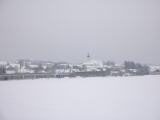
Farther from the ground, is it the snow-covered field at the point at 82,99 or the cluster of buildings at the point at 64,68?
the cluster of buildings at the point at 64,68

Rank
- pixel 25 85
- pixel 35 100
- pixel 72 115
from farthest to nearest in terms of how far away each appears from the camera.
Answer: pixel 25 85
pixel 35 100
pixel 72 115

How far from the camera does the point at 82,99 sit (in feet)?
7.85

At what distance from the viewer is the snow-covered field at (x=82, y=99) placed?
87.1 inches

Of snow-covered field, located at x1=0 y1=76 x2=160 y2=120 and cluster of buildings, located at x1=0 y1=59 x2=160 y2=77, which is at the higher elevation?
cluster of buildings, located at x1=0 y1=59 x2=160 y2=77

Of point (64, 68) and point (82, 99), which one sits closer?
point (82, 99)

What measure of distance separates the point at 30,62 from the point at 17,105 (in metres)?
0.45

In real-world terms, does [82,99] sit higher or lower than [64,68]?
lower

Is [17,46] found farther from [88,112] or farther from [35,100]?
[88,112]

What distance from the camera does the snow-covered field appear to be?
7.26ft

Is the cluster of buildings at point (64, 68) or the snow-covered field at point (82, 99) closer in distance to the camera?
the snow-covered field at point (82, 99)

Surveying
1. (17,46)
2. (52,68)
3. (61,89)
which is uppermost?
(17,46)

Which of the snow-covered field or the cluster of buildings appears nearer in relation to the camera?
the snow-covered field

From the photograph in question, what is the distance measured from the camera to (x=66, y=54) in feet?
8.38

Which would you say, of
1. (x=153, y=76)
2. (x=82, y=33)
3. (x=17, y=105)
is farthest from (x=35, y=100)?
(x=153, y=76)
